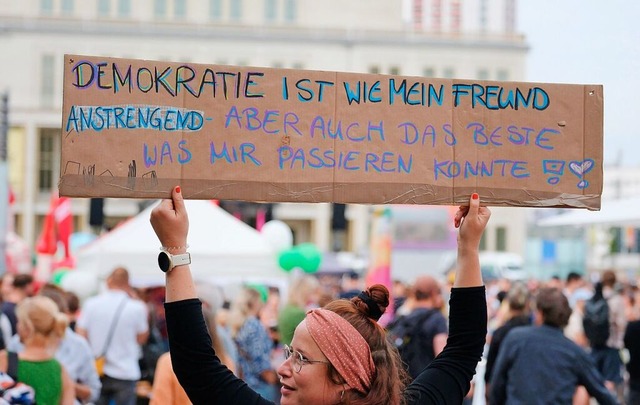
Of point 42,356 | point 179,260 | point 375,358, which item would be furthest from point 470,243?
point 42,356

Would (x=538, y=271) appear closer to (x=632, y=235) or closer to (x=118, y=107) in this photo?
(x=632, y=235)

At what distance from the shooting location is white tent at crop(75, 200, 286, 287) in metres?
12.6

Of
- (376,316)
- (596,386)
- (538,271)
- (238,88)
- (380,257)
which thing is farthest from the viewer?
(538,271)

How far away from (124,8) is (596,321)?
184ft

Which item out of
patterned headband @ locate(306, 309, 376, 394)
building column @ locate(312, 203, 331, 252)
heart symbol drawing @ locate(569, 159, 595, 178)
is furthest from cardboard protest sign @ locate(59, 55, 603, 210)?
building column @ locate(312, 203, 331, 252)

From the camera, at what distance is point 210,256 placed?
1268 cm

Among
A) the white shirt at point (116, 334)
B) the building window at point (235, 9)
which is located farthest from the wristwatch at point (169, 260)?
the building window at point (235, 9)

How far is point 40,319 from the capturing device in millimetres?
5891

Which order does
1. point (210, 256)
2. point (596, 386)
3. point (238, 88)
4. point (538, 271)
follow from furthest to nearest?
point (538, 271) < point (210, 256) < point (596, 386) < point (238, 88)

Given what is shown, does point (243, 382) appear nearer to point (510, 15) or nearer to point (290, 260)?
point (290, 260)

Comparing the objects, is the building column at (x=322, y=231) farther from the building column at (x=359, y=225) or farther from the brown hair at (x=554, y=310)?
the brown hair at (x=554, y=310)

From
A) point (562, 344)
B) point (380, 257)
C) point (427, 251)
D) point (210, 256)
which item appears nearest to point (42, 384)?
point (562, 344)

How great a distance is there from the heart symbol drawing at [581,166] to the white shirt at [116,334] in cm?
655

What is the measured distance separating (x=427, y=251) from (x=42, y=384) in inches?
1144
